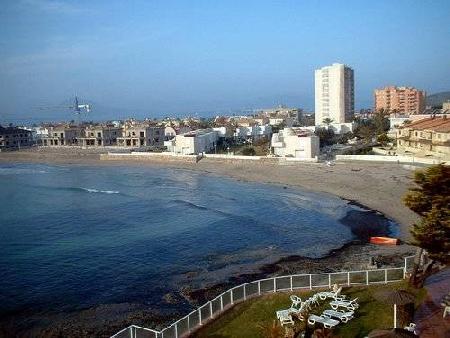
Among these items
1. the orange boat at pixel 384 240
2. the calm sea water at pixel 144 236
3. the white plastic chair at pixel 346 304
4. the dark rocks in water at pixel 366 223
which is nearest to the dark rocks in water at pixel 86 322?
the calm sea water at pixel 144 236

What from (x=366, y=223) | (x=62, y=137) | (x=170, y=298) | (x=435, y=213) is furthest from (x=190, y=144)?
(x=435, y=213)

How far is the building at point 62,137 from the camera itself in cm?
9825

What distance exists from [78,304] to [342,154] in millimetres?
42919

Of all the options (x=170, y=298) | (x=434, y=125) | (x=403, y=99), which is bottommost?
(x=170, y=298)

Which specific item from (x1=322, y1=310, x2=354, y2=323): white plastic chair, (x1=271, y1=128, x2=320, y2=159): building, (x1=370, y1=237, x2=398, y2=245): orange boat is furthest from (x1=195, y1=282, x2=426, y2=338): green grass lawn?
(x1=271, y1=128, x2=320, y2=159): building

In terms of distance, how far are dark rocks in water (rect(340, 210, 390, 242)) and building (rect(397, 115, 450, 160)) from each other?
1844cm

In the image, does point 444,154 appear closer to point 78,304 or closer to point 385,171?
point 385,171

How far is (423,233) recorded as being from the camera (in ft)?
42.3

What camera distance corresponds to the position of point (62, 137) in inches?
3866

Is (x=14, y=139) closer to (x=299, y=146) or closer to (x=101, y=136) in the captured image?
(x=101, y=136)

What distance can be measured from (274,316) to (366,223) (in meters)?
16.8

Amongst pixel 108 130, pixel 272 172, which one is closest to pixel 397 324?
pixel 272 172

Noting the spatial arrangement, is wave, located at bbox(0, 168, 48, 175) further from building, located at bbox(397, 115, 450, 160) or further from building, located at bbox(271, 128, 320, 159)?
building, located at bbox(397, 115, 450, 160)

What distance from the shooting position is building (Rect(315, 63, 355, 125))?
117 m
